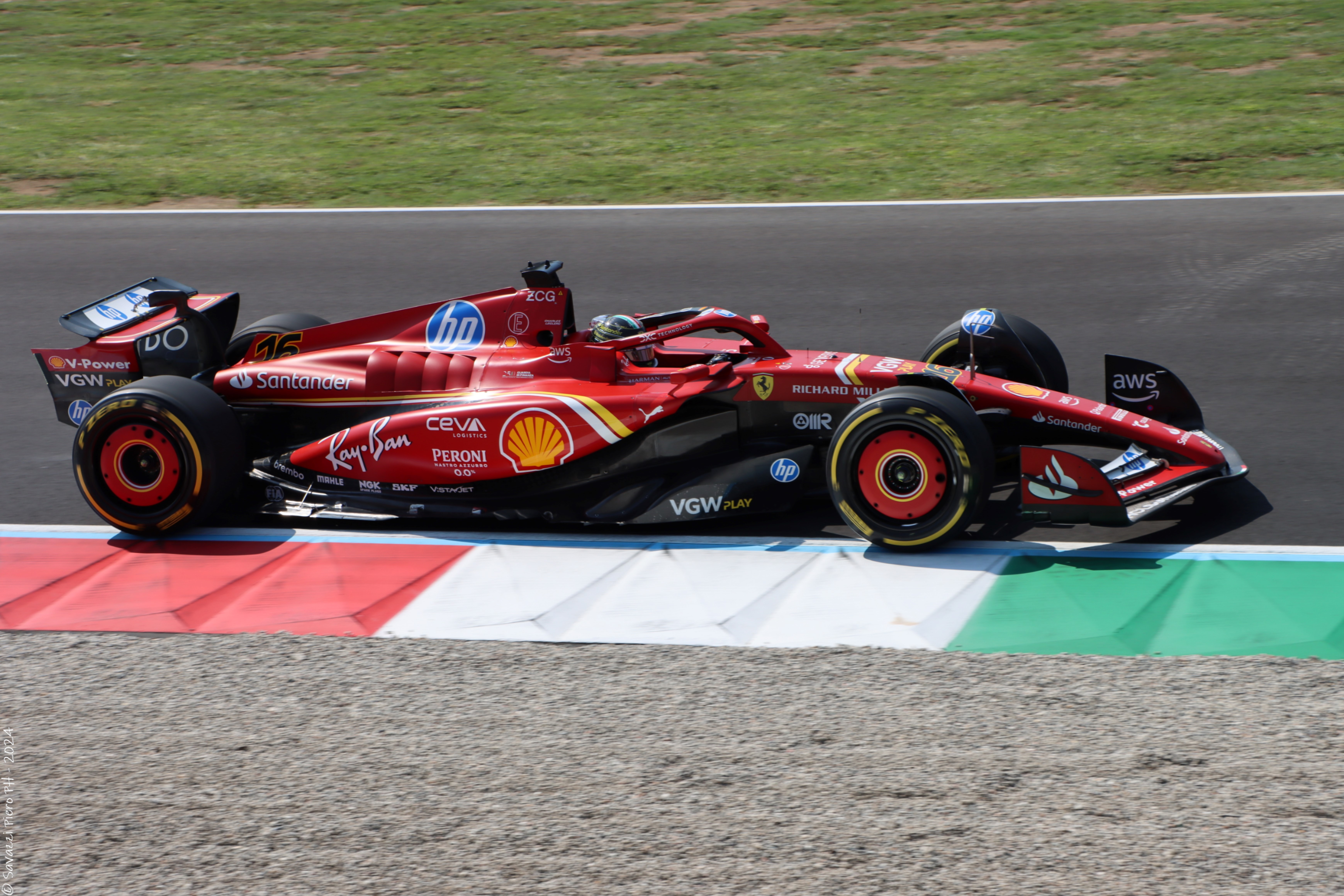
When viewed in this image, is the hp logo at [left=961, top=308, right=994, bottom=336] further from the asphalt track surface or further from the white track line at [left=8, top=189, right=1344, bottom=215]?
the white track line at [left=8, top=189, right=1344, bottom=215]

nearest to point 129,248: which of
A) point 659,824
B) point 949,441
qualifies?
point 949,441

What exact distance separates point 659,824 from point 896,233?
8.04 metres

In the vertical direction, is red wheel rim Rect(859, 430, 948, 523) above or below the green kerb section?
above

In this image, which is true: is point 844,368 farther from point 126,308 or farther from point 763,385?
point 126,308

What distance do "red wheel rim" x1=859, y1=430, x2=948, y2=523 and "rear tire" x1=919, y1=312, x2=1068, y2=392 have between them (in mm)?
1117

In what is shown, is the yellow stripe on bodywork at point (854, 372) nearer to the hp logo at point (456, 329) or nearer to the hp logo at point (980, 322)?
the hp logo at point (980, 322)

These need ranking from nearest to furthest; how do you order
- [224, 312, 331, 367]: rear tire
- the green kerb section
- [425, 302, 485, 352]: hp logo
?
the green kerb section
[425, 302, 485, 352]: hp logo
[224, 312, 331, 367]: rear tire

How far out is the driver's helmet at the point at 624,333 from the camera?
6.41 m

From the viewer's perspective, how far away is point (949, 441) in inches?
217

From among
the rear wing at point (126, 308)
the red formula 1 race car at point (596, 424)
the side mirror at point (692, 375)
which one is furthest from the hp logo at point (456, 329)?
the rear wing at point (126, 308)

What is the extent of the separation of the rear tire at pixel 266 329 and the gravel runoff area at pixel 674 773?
8.57 ft

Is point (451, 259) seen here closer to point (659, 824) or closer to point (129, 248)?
point (129, 248)

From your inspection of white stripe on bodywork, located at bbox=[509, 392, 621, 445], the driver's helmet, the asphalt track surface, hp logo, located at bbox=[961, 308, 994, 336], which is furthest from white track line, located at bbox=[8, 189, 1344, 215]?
white stripe on bodywork, located at bbox=[509, 392, 621, 445]

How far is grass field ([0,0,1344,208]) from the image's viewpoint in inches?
516
